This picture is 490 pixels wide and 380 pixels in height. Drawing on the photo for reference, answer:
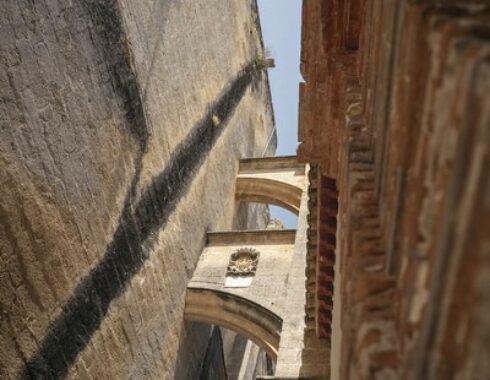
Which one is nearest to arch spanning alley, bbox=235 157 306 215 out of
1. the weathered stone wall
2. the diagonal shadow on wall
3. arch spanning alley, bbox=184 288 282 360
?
the weathered stone wall

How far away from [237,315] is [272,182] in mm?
3167

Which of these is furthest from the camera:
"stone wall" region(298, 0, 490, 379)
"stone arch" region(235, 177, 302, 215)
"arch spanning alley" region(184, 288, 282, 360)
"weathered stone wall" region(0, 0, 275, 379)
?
"stone arch" region(235, 177, 302, 215)

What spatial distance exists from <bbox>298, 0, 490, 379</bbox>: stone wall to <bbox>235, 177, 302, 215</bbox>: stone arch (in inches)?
283

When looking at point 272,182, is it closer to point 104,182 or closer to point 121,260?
point 121,260

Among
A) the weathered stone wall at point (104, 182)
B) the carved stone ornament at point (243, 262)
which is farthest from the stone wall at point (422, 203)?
the carved stone ornament at point (243, 262)

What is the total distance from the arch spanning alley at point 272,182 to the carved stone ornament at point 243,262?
1764 millimetres

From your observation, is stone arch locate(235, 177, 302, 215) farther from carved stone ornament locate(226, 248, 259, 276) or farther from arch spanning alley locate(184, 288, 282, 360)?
arch spanning alley locate(184, 288, 282, 360)

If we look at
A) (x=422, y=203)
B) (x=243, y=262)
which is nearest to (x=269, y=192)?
(x=243, y=262)

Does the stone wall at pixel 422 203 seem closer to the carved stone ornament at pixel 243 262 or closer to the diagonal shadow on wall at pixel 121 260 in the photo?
the diagonal shadow on wall at pixel 121 260

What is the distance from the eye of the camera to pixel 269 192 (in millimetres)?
9086

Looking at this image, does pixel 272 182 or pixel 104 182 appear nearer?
pixel 104 182

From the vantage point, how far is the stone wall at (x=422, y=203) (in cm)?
61

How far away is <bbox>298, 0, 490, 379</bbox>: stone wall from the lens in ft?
1.99

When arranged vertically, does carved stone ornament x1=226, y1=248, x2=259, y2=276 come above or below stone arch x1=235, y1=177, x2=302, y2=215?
below
